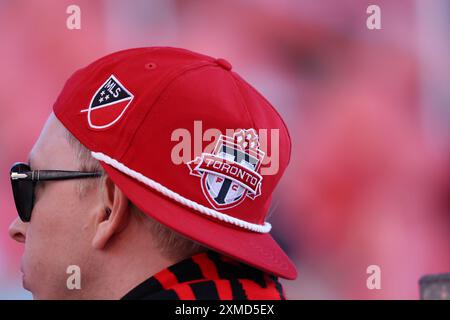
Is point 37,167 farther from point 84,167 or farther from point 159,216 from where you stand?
point 159,216

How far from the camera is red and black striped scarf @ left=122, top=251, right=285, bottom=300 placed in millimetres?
1284

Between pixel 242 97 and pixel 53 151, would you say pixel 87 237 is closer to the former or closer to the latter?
pixel 53 151

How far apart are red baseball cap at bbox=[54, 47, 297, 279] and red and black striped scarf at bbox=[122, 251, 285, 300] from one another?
0.04 m

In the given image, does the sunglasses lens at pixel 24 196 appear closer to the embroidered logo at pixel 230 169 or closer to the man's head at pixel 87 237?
the man's head at pixel 87 237

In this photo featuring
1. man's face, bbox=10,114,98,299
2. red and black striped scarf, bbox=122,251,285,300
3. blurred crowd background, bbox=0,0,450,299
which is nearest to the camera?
red and black striped scarf, bbox=122,251,285,300

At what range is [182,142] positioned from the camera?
4.41 ft

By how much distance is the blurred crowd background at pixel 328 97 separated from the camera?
329 cm

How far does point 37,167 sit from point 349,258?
206cm

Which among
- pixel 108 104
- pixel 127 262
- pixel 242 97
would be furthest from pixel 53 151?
pixel 242 97

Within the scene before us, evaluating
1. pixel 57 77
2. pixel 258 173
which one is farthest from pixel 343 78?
pixel 258 173

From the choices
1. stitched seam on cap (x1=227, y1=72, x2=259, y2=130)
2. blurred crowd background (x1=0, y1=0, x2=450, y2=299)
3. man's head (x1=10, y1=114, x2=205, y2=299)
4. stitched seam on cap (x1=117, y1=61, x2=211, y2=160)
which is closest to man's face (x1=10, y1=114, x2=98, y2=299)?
man's head (x1=10, y1=114, x2=205, y2=299)

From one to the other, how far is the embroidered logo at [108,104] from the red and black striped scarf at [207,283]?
280 millimetres

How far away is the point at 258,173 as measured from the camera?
4.74 ft

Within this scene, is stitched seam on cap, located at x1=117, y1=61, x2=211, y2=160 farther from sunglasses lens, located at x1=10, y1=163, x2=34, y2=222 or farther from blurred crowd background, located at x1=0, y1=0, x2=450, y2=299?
blurred crowd background, located at x1=0, y1=0, x2=450, y2=299
